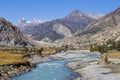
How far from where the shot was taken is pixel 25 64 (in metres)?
128

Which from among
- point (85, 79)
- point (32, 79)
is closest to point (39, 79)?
point (32, 79)

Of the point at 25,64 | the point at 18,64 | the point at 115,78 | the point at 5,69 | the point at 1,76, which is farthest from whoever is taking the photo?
the point at 25,64

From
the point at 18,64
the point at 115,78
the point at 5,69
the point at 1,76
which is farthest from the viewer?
the point at 18,64

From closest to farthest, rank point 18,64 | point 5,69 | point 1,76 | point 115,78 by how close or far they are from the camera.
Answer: point 115,78, point 1,76, point 5,69, point 18,64

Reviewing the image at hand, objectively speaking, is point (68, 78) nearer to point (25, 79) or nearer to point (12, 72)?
point (25, 79)

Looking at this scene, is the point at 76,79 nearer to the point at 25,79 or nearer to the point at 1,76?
the point at 25,79

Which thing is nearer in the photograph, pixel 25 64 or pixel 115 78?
pixel 115 78

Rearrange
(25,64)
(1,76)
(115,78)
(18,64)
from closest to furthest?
1. (115,78)
2. (1,76)
3. (18,64)
4. (25,64)

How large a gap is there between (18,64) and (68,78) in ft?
114

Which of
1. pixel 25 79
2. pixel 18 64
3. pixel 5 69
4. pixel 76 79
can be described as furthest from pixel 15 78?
pixel 18 64

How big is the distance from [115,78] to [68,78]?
16159 millimetres

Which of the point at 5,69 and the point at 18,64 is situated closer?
the point at 5,69

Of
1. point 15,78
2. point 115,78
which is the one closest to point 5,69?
point 15,78

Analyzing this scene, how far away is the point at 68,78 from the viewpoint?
298ft
